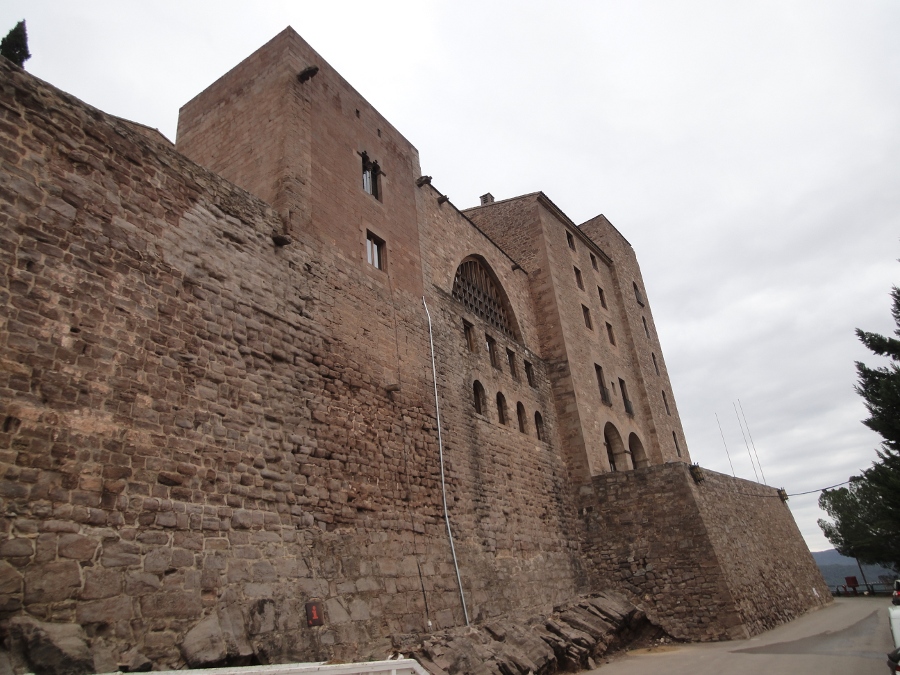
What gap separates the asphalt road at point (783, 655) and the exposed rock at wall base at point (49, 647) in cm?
906

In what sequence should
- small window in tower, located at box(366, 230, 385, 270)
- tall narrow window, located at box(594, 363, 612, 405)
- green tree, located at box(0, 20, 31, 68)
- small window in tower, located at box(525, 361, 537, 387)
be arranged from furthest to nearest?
1. tall narrow window, located at box(594, 363, 612, 405)
2. small window in tower, located at box(525, 361, 537, 387)
3. green tree, located at box(0, 20, 31, 68)
4. small window in tower, located at box(366, 230, 385, 270)

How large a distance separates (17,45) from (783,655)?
75.0ft

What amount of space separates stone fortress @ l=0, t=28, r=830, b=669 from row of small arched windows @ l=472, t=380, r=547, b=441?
6cm

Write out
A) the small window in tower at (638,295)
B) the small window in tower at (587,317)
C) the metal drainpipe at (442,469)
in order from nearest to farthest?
the metal drainpipe at (442,469) → the small window in tower at (587,317) → the small window in tower at (638,295)

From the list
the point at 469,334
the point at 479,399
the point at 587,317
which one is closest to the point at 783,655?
the point at 479,399

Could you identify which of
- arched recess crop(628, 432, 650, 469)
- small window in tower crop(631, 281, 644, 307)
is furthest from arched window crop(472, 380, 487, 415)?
small window in tower crop(631, 281, 644, 307)

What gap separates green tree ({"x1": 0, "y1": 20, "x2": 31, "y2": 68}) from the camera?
615 inches

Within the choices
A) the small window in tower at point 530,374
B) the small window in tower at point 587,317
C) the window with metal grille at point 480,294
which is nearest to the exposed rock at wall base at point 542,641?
the small window in tower at point 530,374

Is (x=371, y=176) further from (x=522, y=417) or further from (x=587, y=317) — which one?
(x=587, y=317)

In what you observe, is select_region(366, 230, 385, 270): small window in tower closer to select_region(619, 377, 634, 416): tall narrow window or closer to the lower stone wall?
the lower stone wall

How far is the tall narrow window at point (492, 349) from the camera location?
15730mm

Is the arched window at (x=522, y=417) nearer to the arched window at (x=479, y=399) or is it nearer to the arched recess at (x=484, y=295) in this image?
the arched window at (x=479, y=399)

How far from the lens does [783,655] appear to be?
11281mm

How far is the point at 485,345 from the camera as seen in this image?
50.6 ft
